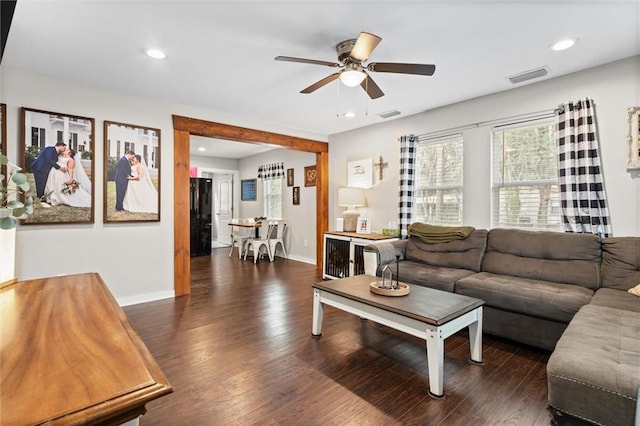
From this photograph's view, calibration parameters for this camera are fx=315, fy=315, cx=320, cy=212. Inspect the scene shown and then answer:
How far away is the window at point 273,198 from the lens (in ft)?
24.8

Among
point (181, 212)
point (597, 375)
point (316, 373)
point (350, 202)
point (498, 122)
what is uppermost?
point (498, 122)

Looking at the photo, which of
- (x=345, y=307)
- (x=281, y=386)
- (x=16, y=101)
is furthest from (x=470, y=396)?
(x=16, y=101)

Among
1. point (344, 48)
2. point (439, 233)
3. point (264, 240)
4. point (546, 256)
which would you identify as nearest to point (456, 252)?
point (439, 233)

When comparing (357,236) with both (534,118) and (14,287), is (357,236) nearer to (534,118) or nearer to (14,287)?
(534,118)

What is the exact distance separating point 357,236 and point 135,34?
3.47m

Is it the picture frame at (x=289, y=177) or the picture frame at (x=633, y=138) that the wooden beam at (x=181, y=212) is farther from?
the picture frame at (x=633, y=138)

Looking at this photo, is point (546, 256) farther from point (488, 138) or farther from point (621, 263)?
point (488, 138)

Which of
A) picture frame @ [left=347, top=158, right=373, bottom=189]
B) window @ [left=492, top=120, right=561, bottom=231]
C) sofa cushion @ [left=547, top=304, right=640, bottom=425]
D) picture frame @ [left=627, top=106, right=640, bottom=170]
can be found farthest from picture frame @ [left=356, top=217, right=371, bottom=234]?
sofa cushion @ [left=547, top=304, right=640, bottom=425]

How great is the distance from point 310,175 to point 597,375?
5.57 metres

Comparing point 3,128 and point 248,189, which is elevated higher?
point 3,128

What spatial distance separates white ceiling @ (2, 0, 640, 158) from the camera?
215 centimetres

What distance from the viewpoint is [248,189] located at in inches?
340

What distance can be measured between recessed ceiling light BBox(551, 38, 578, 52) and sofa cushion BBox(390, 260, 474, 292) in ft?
7.09

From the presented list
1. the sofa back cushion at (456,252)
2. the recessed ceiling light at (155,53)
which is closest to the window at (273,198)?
the sofa back cushion at (456,252)
